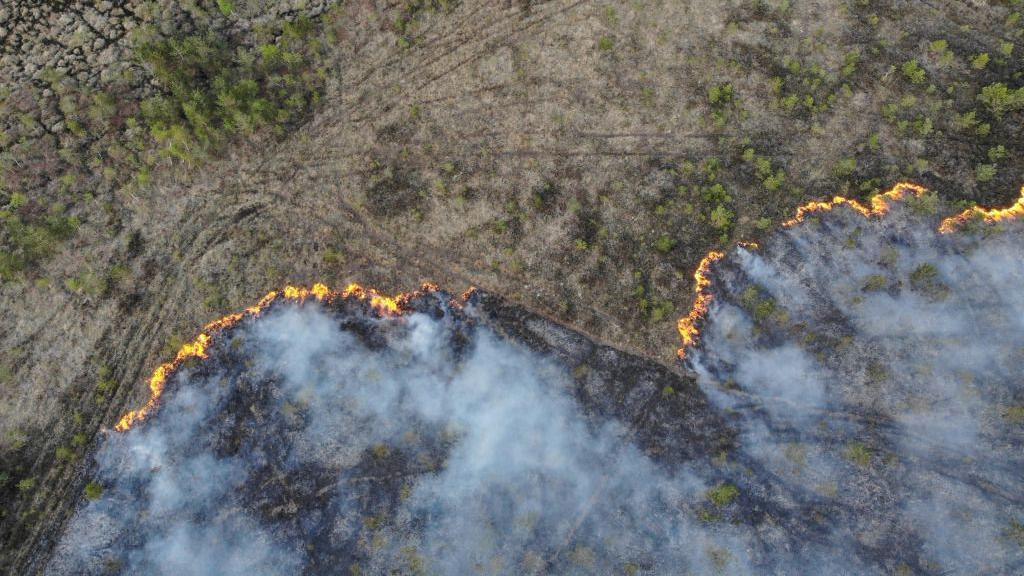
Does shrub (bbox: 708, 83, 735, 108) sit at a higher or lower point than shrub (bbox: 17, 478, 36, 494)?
higher

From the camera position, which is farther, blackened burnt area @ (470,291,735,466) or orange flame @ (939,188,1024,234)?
orange flame @ (939,188,1024,234)

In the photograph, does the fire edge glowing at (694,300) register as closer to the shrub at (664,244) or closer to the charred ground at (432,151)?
the charred ground at (432,151)

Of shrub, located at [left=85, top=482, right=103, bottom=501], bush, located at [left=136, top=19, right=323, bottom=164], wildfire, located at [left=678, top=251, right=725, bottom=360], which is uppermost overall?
bush, located at [left=136, top=19, right=323, bottom=164]

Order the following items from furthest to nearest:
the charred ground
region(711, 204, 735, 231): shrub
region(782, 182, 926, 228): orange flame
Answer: region(782, 182, 926, 228): orange flame
region(711, 204, 735, 231): shrub
the charred ground

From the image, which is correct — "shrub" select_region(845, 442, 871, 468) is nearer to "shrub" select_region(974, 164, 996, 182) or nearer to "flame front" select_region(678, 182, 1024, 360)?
"flame front" select_region(678, 182, 1024, 360)

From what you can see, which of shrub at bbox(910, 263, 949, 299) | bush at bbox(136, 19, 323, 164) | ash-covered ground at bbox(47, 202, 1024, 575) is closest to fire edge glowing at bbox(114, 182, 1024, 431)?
ash-covered ground at bbox(47, 202, 1024, 575)

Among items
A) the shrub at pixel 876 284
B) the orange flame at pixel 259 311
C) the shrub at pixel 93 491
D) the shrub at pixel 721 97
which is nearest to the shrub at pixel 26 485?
the shrub at pixel 93 491

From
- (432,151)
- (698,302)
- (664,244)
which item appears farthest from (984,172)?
(432,151)

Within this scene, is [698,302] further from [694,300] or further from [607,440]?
[607,440]
